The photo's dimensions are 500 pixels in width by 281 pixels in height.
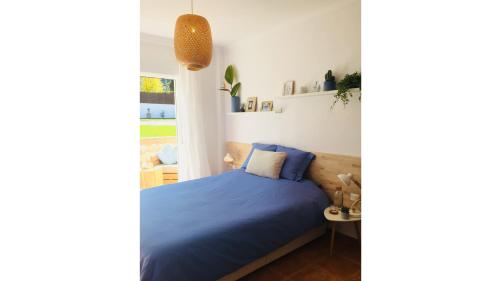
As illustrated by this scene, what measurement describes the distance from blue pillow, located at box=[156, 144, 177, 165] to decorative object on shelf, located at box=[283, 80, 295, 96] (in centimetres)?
219

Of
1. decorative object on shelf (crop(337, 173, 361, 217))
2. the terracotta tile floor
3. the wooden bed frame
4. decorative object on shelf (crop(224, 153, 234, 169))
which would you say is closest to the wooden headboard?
the wooden bed frame

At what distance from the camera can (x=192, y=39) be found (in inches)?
73.7

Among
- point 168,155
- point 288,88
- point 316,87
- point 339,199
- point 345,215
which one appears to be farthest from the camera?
point 168,155

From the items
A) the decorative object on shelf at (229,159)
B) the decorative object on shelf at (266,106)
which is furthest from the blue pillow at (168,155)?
the decorative object on shelf at (266,106)

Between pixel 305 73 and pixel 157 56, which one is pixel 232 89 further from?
pixel 305 73

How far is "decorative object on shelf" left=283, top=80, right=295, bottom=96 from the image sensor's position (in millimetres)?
3307

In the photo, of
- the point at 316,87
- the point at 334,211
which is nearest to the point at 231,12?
the point at 316,87

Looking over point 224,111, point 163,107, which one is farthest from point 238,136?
point 163,107

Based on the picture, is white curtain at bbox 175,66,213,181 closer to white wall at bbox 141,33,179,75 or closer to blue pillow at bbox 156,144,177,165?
white wall at bbox 141,33,179,75

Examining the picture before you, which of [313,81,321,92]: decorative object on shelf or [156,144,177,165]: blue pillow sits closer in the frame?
[313,81,321,92]: decorative object on shelf

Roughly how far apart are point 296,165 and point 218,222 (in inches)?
54.4
